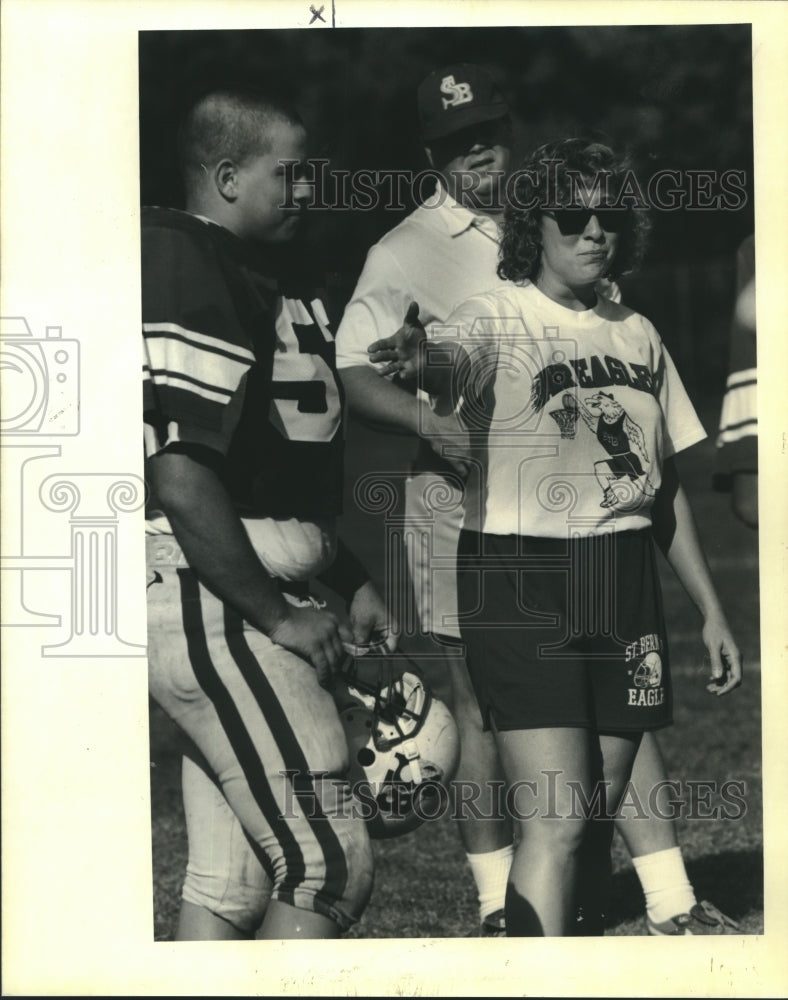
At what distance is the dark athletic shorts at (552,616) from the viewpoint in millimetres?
4055

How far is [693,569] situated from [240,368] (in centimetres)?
124

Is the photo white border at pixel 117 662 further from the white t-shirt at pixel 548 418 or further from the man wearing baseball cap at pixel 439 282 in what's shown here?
the white t-shirt at pixel 548 418

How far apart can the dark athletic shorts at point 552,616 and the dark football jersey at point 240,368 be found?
0.42 m

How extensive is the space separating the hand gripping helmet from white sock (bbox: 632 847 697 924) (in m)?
0.57

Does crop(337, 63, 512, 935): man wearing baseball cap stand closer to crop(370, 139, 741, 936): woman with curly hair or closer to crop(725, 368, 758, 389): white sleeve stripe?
crop(370, 139, 741, 936): woman with curly hair

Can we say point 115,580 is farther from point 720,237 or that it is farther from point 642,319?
point 720,237

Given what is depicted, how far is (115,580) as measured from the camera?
407 centimetres

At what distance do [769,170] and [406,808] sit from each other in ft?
6.02

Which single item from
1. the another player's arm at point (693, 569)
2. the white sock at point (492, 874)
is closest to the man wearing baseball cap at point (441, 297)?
the white sock at point (492, 874)

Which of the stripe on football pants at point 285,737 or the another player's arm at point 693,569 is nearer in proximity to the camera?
the stripe on football pants at point 285,737

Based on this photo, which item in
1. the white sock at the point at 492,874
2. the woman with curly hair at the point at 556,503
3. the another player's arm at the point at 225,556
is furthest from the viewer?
the white sock at the point at 492,874

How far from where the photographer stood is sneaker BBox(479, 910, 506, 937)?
13.7 ft

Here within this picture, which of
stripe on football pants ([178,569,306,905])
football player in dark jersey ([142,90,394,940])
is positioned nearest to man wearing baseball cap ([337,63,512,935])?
football player in dark jersey ([142,90,394,940])

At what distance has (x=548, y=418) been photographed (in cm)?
405
